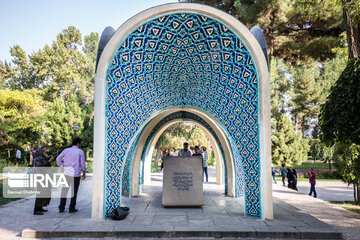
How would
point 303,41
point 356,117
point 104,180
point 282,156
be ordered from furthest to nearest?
point 282,156 < point 303,41 < point 104,180 < point 356,117

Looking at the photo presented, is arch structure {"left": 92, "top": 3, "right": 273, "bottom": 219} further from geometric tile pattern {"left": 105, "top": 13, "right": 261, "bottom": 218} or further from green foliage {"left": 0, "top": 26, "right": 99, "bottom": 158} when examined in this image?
green foliage {"left": 0, "top": 26, "right": 99, "bottom": 158}

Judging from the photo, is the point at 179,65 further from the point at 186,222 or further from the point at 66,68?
the point at 66,68

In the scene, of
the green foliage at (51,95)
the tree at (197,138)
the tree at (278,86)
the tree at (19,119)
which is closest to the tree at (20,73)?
the green foliage at (51,95)

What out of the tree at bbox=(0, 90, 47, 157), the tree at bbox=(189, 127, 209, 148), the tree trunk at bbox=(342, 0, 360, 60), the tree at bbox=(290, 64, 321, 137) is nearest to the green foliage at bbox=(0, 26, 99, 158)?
the tree at bbox=(0, 90, 47, 157)

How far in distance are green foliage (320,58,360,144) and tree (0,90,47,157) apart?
23.7 metres

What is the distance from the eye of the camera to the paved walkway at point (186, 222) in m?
→ 5.02

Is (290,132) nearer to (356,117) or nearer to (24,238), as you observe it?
(356,117)

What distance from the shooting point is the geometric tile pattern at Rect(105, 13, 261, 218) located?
599 cm

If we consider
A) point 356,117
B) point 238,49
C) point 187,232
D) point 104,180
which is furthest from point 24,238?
point 356,117

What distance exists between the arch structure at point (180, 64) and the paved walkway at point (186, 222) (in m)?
0.58

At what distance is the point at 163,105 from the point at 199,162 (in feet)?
6.18

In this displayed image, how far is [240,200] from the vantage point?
8.34 metres

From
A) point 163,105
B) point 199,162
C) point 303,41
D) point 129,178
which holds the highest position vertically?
point 303,41

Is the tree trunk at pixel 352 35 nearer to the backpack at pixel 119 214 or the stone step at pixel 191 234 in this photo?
the stone step at pixel 191 234
